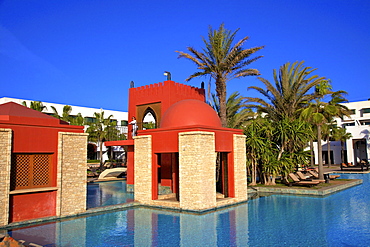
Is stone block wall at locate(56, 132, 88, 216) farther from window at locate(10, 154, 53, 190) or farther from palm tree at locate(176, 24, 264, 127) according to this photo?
palm tree at locate(176, 24, 264, 127)

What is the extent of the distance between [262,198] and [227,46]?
8398 mm

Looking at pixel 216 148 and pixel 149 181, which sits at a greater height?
pixel 216 148

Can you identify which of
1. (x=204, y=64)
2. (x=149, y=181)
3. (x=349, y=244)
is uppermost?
(x=204, y=64)

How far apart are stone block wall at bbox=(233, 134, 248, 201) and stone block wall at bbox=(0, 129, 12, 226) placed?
9.07m

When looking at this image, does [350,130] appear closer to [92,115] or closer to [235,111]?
[235,111]

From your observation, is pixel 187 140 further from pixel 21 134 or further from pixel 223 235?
pixel 21 134

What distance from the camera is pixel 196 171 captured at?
12273 millimetres

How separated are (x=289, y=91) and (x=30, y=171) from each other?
15892mm

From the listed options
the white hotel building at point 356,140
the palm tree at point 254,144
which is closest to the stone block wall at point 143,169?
the palm tree at point 254,144

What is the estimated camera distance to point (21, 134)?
10812 mm

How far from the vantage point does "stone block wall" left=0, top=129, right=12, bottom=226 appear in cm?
1020

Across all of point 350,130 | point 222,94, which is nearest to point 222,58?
point 222,94

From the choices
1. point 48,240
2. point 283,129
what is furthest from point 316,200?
point 48,240

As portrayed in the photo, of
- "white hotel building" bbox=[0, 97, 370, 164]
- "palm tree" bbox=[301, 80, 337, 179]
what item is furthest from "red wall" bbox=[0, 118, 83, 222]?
"white hotel building" bbox=[0, 97, 370, 164]
